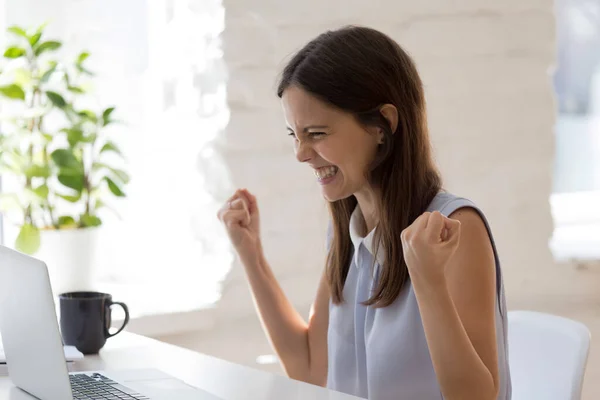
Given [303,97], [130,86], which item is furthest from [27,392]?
[130,86]

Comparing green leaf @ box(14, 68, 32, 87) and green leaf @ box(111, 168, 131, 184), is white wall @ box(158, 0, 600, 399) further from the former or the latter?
green leaf @ box(14, 68, 32, 87)

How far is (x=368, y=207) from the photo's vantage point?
5.11ft

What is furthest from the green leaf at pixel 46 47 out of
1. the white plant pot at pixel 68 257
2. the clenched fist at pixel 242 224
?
the clenched fist at pixel 242 224

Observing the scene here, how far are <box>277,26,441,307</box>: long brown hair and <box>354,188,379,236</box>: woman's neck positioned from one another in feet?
0.10

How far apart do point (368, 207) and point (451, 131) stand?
2.53 ft

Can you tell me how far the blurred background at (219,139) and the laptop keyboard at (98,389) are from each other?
68 centimetres

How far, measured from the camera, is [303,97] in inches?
57.7

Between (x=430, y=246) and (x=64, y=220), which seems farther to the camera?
(x=64, y=220)

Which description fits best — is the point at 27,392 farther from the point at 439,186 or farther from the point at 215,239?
the point at 215,239

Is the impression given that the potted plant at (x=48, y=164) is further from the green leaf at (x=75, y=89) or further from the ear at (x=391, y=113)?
the ear at (x=391, y=113)

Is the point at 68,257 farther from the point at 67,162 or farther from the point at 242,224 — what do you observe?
the point at 242,224

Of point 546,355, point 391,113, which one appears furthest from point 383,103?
point 546,355

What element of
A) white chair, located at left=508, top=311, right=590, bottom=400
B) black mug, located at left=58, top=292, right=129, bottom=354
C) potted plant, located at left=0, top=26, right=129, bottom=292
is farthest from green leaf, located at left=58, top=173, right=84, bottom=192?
white chair, located at left=508, top=311, right=590, bottom=400

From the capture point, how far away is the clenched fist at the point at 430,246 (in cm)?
122
